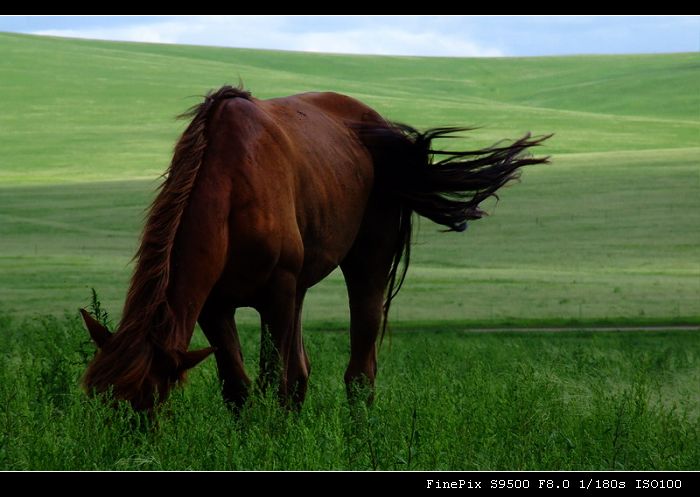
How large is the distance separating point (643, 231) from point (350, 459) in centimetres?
2775

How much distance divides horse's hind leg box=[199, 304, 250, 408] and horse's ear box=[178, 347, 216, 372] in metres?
1.17

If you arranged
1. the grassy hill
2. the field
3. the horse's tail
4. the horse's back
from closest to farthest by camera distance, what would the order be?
1. the field
2. the horse's back
3. the horse's tail
4. the grassy hill

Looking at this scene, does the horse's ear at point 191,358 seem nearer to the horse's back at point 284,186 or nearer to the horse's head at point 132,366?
the horse's head at point 132,366

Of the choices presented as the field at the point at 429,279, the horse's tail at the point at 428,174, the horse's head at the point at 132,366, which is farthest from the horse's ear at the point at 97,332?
the horse's tail at the point at 428,174

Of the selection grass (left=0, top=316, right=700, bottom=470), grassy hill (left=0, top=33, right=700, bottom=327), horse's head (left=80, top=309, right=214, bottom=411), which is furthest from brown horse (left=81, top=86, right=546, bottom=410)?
grassy hill (left=0, top=33, right=700, bottom=327)

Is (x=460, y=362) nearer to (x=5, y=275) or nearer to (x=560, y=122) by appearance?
(x=5, y=275)

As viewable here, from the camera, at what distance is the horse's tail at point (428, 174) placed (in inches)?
365

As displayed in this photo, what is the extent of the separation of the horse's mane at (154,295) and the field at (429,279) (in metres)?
0.24

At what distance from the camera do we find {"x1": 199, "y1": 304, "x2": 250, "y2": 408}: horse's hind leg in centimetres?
684

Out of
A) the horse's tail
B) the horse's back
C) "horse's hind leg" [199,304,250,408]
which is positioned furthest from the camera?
the horse's tail

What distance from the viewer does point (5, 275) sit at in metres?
24.9

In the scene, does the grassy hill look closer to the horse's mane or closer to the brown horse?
the brown horse

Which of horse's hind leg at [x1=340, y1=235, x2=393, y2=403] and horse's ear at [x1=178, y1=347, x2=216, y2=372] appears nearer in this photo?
horse's ear at [x1=178, y1=347, x2=216, y2=372]
